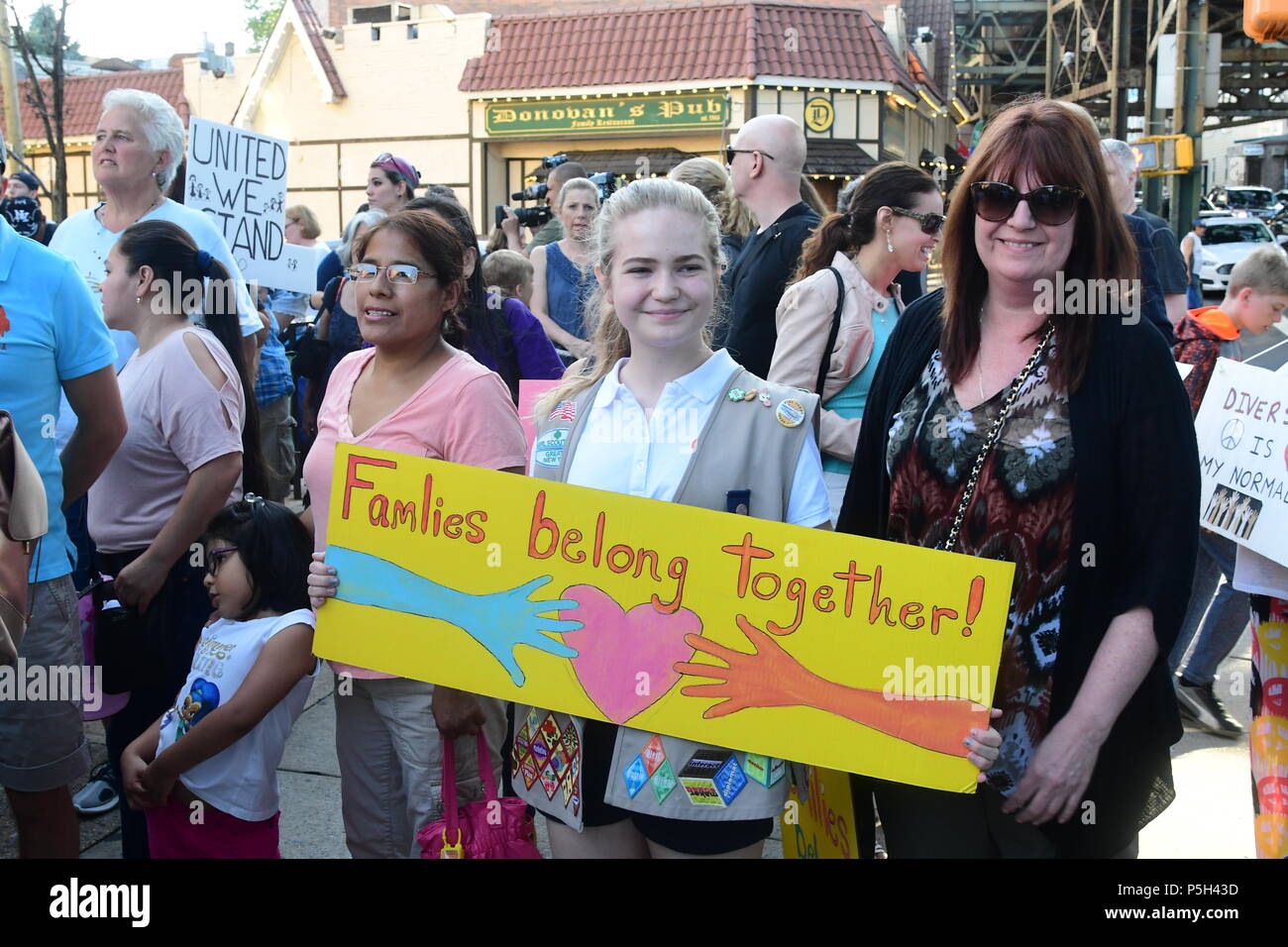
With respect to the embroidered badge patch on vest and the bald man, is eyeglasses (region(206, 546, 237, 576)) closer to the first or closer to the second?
the embroidered badge patch on vest

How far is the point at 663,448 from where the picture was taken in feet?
Answer: 7.76

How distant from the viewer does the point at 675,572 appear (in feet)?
7.32

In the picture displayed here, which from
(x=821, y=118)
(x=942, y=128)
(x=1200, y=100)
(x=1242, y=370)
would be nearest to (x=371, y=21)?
(x=821, y=118)

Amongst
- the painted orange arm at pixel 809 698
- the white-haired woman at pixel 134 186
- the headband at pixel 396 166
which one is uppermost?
the headband at pixel 396 166

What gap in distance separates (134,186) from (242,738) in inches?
101

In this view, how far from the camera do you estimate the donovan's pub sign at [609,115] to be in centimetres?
2342

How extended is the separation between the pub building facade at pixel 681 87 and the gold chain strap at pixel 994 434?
2075 centimetres

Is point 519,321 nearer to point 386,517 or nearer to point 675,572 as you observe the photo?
point 386,517

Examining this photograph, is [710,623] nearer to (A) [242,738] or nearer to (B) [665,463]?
(B) [665,463]

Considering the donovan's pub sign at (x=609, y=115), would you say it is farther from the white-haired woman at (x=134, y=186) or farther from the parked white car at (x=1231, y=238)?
the white-haired woman at (x=134, y=186)

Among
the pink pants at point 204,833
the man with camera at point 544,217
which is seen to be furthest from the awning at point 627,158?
the pink pants at point 204,833

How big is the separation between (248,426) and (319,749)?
1586 mm

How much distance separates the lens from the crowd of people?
2195 mm

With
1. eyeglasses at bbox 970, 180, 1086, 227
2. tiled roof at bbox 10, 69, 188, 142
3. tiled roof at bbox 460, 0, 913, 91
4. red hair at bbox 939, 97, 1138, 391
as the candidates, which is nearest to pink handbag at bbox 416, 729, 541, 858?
red hair at bbox 939, 97, 1138, 391
